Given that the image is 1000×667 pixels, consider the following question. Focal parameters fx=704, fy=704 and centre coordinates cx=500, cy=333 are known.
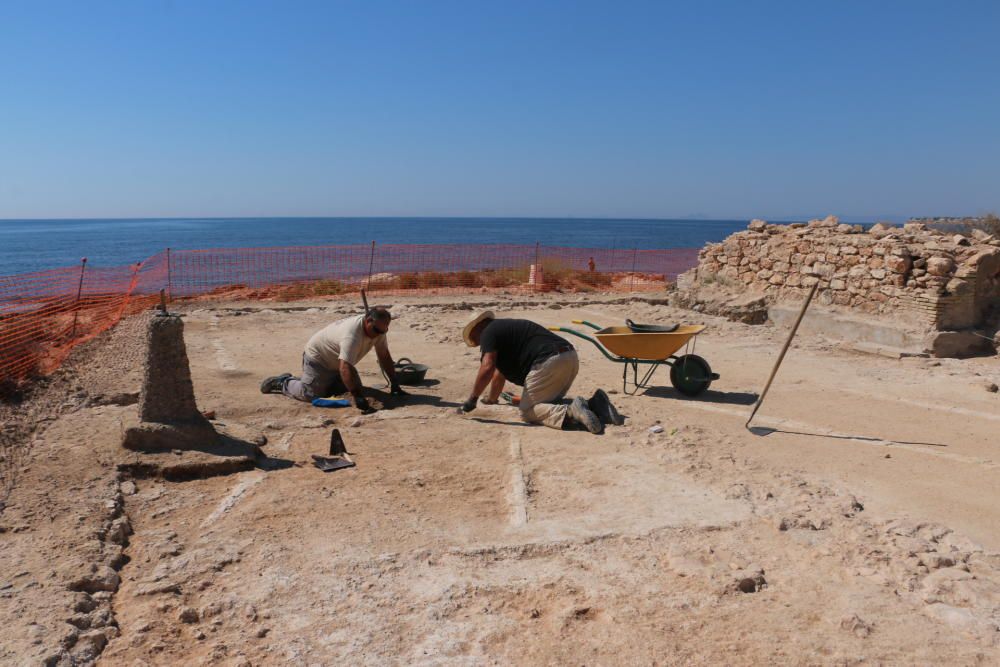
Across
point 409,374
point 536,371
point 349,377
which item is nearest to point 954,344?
point 536,371

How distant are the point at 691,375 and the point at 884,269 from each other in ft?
17.2

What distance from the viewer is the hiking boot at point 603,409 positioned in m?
6.96

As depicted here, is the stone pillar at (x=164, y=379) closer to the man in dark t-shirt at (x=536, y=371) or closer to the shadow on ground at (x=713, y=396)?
the man in dark t-shirt at (x=536, y=371)

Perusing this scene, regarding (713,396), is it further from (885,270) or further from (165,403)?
(165,403)

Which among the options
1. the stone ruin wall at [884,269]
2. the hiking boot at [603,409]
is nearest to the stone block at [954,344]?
the stone ruin wall at [884,269]

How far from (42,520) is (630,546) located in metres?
3.78

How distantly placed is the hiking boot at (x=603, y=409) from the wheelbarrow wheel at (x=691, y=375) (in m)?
1.42

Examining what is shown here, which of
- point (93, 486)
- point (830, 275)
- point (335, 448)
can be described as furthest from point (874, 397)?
point (93, 486)

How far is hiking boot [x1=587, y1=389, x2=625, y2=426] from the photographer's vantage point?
22.9 feet

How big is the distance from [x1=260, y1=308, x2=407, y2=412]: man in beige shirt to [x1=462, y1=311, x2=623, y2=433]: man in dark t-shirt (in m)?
1.01

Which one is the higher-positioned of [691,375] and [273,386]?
[691,375]

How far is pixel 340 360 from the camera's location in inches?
279

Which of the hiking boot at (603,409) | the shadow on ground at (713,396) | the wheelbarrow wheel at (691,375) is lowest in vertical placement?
the shadow on ground at (713,396)

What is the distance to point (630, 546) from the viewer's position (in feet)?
14.4
